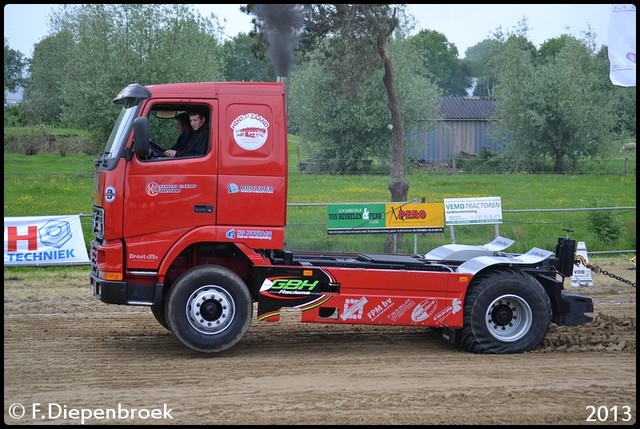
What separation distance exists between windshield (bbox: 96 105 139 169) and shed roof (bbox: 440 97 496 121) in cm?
4109

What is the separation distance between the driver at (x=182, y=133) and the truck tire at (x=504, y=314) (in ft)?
12.0

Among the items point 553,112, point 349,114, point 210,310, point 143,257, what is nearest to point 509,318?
point 210,310

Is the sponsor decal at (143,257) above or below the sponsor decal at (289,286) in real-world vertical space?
above

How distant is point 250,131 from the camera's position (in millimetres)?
9141

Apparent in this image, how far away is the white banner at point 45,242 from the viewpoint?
15.6 meters

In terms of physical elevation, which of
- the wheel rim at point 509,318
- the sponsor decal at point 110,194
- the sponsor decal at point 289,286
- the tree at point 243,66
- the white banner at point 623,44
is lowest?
the wheel rim at point 509,318

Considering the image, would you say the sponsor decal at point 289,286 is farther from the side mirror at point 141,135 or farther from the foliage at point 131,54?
the foliage at point 131,54

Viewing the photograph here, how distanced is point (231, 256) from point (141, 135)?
5.99 ft

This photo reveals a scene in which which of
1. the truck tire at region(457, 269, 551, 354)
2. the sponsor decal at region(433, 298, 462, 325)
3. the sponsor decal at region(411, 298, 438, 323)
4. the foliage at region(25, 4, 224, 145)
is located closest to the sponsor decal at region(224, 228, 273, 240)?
the sponsor decal at region(411, 298, 438, 323)

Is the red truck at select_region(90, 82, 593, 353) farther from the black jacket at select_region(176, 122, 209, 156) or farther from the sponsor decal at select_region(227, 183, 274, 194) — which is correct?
the black jacket at select_region(176, 122, 209, 156)

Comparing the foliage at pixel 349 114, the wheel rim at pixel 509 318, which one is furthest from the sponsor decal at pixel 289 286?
the foliage at pixel 349 114

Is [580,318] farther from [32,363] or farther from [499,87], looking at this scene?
[499,87]

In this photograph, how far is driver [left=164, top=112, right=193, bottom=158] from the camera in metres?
9.28

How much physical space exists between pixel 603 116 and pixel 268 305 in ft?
108
